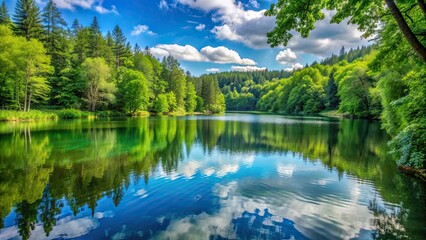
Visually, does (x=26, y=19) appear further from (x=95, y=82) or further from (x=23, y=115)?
(x=23, y=115)

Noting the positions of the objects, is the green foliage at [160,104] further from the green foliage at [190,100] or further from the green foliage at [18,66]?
the green foliage at [18,66]

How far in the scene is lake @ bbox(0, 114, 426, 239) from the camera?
20.3 ft

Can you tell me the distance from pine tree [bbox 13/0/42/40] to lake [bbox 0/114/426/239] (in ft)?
147

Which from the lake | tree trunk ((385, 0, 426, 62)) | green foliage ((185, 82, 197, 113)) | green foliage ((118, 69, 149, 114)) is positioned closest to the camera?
tree trunk ((385, 0, 426, 62))

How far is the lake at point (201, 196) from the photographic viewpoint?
6184 mm

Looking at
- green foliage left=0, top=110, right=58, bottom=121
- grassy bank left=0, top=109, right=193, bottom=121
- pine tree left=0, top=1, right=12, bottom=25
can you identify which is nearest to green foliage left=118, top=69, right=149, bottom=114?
grassy bank left=0, top=109, right=193, bottom=121

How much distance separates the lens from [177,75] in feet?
264

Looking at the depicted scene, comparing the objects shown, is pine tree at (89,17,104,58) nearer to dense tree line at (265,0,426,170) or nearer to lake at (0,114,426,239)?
lake at (0,114,426,239)

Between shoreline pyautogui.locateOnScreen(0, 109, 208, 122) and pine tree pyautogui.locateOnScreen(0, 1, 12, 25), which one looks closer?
shoreline pyautogui.locateOnScreen(0, 109, 208, 122)

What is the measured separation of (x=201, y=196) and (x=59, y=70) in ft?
180

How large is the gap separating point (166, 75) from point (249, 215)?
76.4 meters

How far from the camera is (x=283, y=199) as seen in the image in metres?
8.51

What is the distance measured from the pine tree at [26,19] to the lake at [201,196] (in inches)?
1764

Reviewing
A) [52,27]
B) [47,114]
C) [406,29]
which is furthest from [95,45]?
[406,29]
